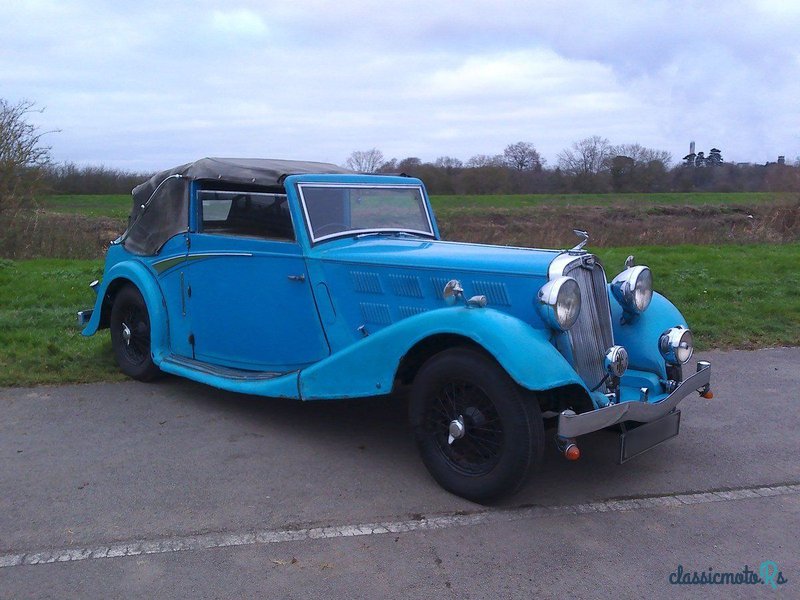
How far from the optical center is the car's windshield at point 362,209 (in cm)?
493

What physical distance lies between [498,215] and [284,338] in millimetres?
23825

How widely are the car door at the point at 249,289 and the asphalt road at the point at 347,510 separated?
0.50m

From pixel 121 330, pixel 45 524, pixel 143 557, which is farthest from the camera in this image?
pixel 121 330

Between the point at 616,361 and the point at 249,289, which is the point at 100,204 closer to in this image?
the point at 249,289

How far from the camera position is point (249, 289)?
504 cm

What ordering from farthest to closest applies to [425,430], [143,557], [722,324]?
[722,324]
[425,430]
[143,557]

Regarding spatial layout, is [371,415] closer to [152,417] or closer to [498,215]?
[152,417]

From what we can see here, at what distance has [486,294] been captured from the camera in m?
4.11

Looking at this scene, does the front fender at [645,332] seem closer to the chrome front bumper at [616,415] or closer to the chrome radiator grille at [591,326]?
the chrome radiator grille at [591,326]

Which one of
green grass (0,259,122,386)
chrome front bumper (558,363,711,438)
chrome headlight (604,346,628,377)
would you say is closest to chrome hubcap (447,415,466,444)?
chrome front bumper (558,363,711,438)

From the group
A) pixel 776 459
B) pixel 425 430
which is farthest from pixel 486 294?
pixel 776 459

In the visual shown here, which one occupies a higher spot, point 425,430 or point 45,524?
point 425,430

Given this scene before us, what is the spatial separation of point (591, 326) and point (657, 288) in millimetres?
5491

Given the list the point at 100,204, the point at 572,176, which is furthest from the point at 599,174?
the point at 100,204
